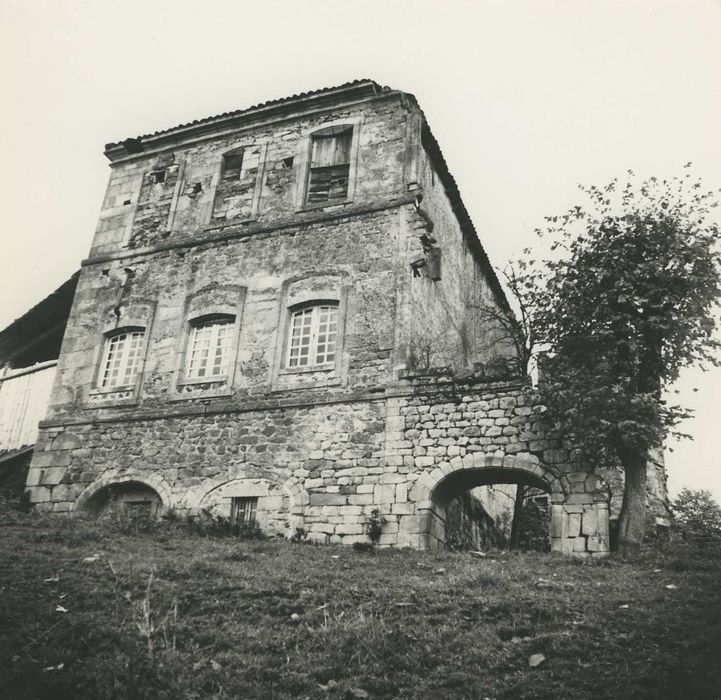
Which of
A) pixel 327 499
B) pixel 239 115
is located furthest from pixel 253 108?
pixel 327 499

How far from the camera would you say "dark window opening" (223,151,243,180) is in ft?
55.3

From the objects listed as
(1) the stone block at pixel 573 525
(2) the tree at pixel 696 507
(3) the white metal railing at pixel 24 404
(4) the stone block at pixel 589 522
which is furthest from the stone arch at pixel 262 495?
(2) the tree at pixel 696 507

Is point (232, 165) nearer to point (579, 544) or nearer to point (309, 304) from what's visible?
point (309, 304)

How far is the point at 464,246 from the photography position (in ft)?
60.4

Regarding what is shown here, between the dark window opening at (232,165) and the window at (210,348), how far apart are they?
146 inches

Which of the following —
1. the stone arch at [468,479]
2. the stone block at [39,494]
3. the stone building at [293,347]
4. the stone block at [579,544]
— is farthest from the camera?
the stone block at [39,494]

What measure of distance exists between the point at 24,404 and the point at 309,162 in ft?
28.5

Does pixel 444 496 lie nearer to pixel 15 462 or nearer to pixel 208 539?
pixel 208 539

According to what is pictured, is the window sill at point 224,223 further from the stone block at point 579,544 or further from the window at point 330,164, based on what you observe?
the stone block at point 579,544

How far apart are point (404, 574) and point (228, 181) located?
10604 mm

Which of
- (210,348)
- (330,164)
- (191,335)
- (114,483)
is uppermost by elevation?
(330,164)

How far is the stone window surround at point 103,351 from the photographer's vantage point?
1527 cm

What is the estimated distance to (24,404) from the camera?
55.5 ft

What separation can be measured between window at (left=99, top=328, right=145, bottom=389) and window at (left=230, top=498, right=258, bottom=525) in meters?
3.90
